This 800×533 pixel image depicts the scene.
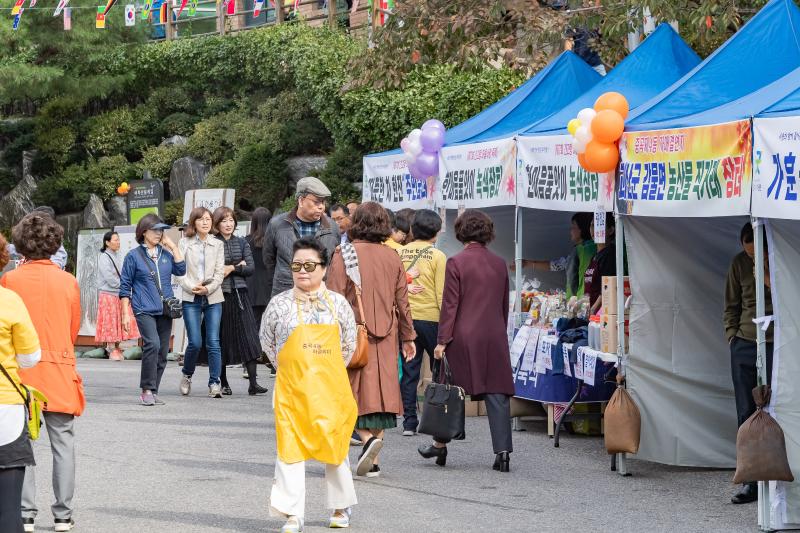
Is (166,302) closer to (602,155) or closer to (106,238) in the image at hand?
→ (602,155)

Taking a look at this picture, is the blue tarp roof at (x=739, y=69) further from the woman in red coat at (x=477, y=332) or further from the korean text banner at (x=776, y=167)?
the korean text banner at (x=776, y=167)

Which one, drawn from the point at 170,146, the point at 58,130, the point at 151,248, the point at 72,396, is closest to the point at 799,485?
the point at 72,396

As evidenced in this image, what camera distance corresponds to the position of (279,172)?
30875mm

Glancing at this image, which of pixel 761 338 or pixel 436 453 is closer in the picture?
pixel 761 338

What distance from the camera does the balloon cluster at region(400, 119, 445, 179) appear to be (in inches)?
512

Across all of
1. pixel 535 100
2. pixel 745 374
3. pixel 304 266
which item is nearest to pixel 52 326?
pixel 304 266

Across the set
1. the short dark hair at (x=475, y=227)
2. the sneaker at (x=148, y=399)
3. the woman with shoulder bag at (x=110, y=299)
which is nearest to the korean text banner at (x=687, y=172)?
the short dark hair at (x=475, y=227)

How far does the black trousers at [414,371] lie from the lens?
11375mm

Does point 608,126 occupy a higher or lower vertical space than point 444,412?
higher

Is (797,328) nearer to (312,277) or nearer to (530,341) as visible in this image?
(312,277)

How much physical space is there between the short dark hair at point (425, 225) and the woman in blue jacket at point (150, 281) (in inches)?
118

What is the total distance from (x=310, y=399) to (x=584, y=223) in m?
5.67

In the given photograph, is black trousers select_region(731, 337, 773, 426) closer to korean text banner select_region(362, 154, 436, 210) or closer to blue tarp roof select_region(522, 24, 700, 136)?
blue tarp roof select_region(522, 24, 700, 136)

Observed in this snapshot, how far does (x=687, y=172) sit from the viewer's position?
8.27 metres
